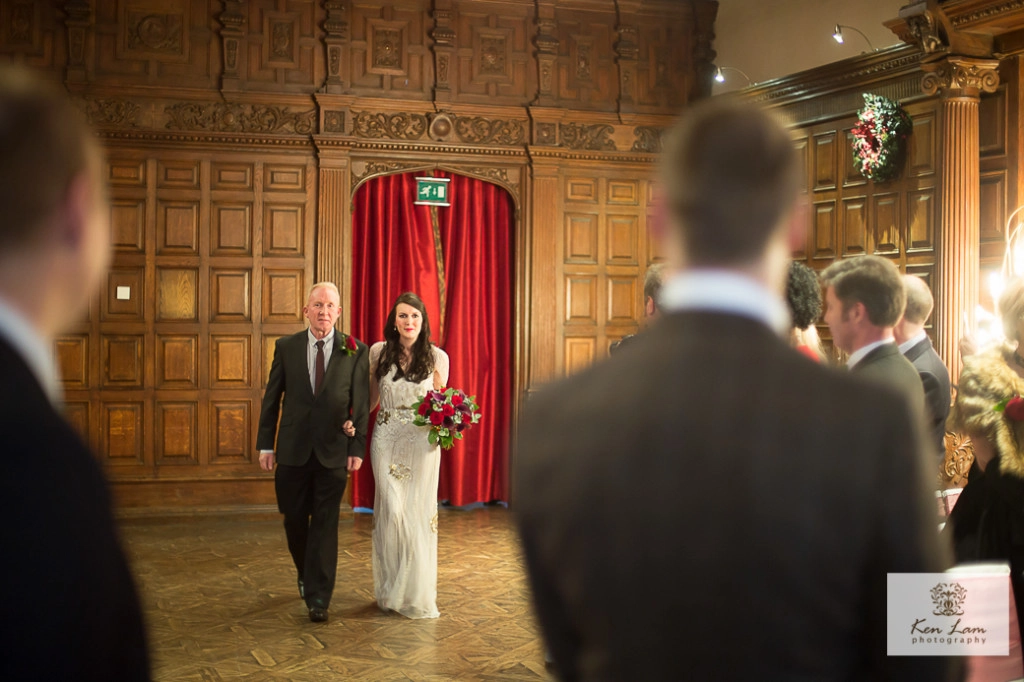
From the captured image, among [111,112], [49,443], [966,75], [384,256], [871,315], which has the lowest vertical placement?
[49,443]

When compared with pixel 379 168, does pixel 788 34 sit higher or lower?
higher

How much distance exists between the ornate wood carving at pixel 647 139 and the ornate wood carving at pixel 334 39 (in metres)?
3.03

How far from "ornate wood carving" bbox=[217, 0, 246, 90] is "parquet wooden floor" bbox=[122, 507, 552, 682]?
4085mm

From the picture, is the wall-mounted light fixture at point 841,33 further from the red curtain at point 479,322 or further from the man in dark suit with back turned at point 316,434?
the man in dark suit with back turned at point 316,434

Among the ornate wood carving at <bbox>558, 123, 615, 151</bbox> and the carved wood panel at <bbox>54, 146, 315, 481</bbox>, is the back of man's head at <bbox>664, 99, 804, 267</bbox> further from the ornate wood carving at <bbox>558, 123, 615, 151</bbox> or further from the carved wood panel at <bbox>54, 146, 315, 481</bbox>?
the ornate wood carving at <bbox>558, 123, 615, 151</bbox>

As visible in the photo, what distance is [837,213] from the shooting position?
8.61 m

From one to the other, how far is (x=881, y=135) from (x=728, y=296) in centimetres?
738

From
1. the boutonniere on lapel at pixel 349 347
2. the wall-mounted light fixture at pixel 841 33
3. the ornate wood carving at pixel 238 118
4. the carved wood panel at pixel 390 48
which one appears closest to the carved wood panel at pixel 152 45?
the ornate wood carving at pixel 238 118

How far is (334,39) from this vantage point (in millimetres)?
9359

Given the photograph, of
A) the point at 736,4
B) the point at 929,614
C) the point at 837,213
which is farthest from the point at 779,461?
the point at 736,4

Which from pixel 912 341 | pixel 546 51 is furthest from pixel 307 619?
pixel 546 51

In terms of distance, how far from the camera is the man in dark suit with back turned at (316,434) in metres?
5.86

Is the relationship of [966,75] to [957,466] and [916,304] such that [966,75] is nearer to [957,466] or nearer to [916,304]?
[957,466]

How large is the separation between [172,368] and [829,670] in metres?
8.69
